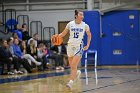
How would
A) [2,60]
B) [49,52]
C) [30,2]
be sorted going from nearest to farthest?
[2,60], [49,52], [30,2]

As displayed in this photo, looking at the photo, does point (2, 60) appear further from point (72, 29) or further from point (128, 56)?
point (128, 56)

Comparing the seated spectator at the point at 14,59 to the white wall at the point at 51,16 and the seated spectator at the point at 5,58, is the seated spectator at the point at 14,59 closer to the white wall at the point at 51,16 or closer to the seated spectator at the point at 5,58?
the seated spectator at the point at 5,58

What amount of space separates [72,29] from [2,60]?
243 inches

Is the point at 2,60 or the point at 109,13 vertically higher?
the point at 109,13

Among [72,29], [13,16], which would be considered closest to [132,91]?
[72,29]

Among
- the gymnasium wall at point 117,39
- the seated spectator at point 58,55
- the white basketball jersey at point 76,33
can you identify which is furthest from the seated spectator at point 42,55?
the white basketball jersey at point 76,33

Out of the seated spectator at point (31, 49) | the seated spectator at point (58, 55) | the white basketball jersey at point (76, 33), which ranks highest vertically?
the white basketball jersey at point (76, 33)

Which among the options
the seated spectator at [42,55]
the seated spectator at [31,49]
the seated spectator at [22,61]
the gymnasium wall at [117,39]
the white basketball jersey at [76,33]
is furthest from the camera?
the gymnasium wall at [117,39]

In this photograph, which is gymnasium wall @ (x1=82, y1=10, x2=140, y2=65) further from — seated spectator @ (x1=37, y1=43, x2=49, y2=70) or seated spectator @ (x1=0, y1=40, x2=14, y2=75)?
seated spectator @ (x1=0, y1=40, x2=14, y2=75)

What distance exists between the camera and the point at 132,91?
28.6ft

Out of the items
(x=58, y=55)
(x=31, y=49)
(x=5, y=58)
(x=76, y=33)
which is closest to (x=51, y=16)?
(x=58, y=55)

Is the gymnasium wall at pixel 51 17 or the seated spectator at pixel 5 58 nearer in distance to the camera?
the seated spectator at pixel 5 58

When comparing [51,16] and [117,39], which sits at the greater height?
[51,16]

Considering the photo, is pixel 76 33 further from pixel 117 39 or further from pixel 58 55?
pixel 117 39
